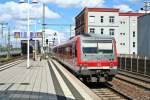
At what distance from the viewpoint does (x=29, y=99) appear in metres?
13.1

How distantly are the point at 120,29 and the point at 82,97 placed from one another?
3717 inches

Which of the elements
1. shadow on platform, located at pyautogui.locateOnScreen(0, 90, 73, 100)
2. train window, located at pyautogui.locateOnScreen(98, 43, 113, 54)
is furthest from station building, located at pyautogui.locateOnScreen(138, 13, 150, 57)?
shadow on platform, located at pyautogui.locateOnScreen(0, 90, 73, 100)

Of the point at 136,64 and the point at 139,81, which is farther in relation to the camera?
the point at 136,64

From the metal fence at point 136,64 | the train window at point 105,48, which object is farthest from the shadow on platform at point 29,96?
the metal fence at point 136,64

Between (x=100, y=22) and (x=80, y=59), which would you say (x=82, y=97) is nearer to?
(x=80, y=59)

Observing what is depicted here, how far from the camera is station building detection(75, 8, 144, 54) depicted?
10375cm

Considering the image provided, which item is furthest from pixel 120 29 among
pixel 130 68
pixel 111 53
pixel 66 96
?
pixel 66 96

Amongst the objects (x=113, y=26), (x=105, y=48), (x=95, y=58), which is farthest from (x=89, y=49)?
(x=113, y=26)

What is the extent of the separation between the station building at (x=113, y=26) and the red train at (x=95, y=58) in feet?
259

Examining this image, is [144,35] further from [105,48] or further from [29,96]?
[29,96]

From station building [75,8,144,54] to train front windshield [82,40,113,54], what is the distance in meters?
79.1

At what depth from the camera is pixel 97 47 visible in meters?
22.8

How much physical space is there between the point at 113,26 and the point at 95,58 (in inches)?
3233

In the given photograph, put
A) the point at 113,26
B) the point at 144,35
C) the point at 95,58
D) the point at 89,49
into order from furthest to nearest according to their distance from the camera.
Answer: the point at 113,26 < the point at 144,35 < the point at 89,49 < the point at 95,58
